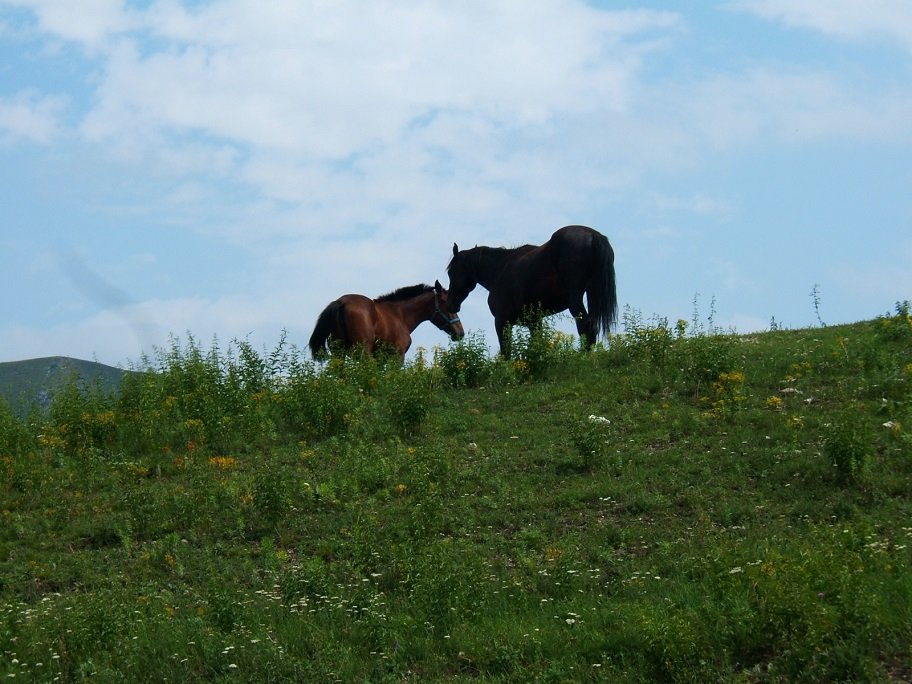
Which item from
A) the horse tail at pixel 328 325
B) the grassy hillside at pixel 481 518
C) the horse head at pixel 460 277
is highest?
the horse head at pixel 460 277

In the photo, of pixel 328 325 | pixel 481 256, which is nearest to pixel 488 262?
pixel 481 256

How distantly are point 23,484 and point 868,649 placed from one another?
8339 mm

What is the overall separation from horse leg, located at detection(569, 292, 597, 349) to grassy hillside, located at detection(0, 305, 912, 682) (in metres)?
1.47

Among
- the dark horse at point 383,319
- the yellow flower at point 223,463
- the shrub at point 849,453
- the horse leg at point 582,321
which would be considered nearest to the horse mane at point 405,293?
the dark horse at point 383,319

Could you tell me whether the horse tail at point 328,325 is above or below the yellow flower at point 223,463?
above

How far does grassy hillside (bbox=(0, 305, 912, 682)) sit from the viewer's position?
6449 mm

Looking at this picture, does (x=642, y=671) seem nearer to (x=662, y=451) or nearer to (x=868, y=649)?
(x=868, y=649)

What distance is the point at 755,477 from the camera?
31.3ft

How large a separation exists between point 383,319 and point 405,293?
58.8 inches

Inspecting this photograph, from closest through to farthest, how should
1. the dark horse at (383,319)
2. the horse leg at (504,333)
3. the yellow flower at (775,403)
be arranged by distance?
the yellow flower at (775,403)
the horse leg at (504,333)
the dark horse at (383,319)

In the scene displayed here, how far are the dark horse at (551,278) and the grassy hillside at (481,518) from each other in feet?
5.17

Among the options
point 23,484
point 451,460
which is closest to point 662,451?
point 451,460

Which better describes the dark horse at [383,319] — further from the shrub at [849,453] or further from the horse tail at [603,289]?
the shrub at [849,453]

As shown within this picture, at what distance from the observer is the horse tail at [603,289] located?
16031 mm
